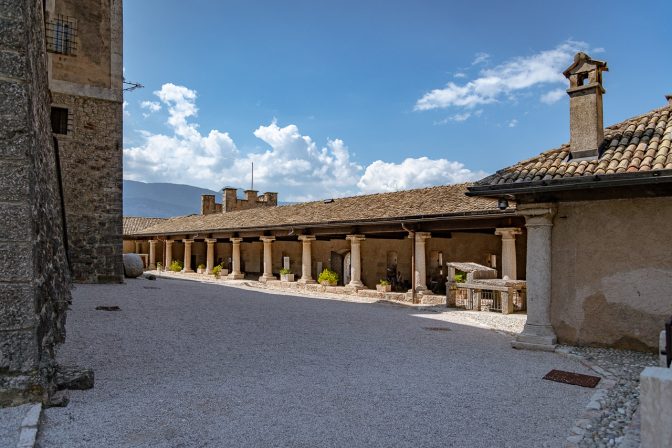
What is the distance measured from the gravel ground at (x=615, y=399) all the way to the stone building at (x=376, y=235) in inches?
234

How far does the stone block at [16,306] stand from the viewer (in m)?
4.08

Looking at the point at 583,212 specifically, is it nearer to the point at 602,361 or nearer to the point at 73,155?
the point at 602,361

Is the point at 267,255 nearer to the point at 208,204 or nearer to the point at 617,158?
the point at 208,204

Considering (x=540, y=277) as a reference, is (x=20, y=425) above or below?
below

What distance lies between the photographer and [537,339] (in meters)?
7.59

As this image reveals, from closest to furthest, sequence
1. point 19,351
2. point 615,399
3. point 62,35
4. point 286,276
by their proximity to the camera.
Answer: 1. point 19,351
2. point 615,399
3. point 62,35
4. point 286,276

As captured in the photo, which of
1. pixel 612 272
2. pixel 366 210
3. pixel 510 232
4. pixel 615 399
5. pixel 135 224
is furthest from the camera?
pixel 135 224

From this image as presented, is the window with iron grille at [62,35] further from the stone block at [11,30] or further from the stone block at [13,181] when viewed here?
the stone block at [13,181]

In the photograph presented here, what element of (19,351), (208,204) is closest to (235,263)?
(208,204)

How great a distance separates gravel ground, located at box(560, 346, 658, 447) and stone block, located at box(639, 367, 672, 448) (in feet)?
2.96

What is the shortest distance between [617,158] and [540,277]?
219cm

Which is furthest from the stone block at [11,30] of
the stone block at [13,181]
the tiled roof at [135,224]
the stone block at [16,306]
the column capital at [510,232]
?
the tiled roof at [135,224]

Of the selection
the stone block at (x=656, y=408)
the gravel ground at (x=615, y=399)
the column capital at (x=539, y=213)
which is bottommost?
the gravel ground at (x=615, y=399)

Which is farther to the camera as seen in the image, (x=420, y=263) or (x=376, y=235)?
(x=376, y=235)
